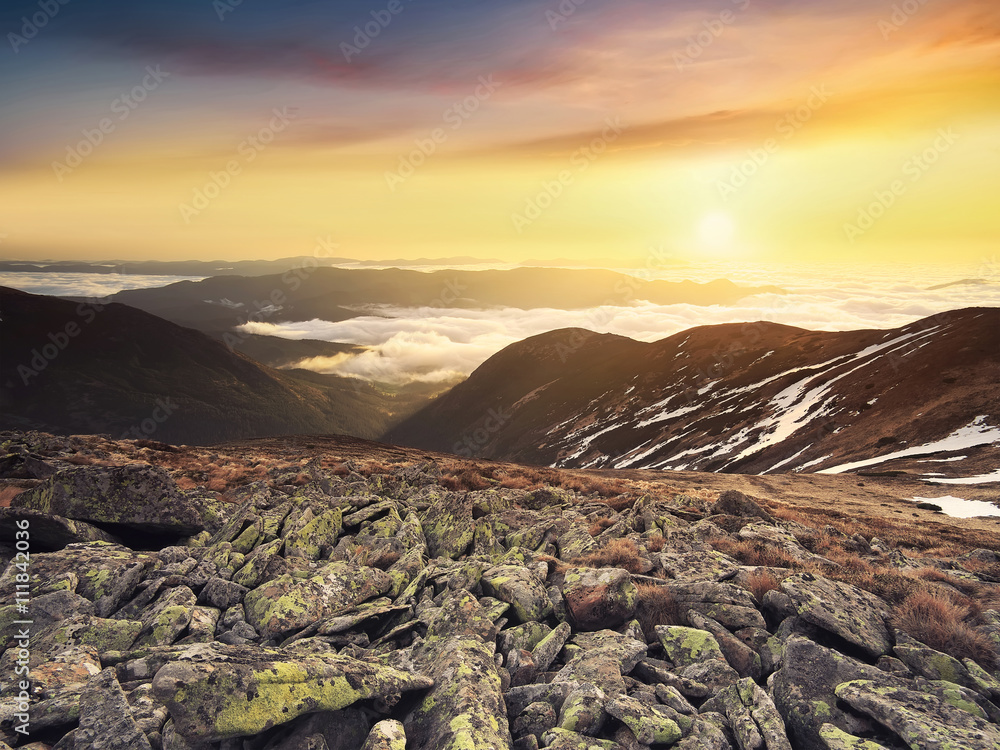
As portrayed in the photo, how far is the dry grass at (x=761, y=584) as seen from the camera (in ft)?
39.9

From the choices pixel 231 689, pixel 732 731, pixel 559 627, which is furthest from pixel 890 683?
pixel 231 689

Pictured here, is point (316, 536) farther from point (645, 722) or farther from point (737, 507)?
point (737, 507)

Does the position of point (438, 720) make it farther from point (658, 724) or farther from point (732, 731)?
point (732, 731)

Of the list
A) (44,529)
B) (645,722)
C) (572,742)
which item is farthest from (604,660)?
(44,529)

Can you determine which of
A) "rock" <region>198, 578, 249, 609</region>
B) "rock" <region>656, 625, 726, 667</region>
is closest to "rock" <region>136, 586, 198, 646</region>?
"rock" <region>198, 578, 249, 609</region>

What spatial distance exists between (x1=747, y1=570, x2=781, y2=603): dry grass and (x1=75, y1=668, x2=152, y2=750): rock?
12076mm

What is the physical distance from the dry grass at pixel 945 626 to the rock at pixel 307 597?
1179 cm

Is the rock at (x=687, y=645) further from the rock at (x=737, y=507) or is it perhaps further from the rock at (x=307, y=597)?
the rock at (x=737, y=507)

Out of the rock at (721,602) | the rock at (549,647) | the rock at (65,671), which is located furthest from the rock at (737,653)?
the rock at (65,671)

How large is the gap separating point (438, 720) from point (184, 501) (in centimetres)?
1320

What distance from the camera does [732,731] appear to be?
827cm

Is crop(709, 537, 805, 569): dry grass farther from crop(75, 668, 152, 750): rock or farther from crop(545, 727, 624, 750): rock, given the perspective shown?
crop(75, 668, 152, 750): rock

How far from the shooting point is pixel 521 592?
39.4 feet

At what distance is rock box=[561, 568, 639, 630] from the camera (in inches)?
457
